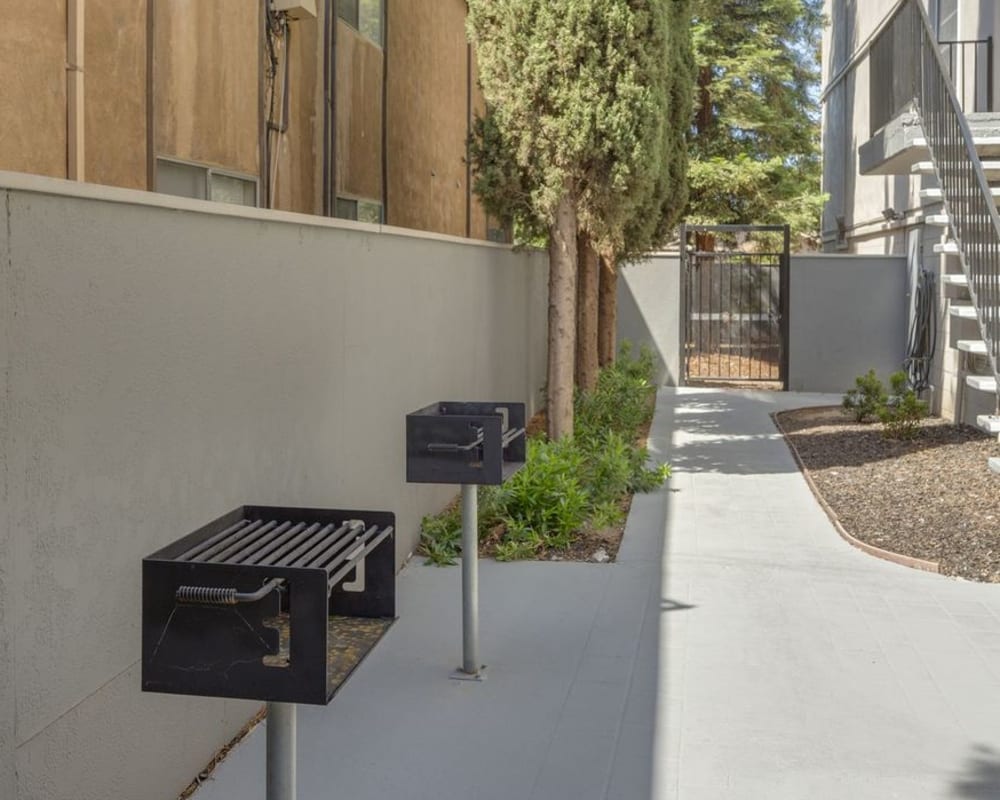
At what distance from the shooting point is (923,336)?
43.9 ft

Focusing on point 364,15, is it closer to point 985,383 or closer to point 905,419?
point 905,419

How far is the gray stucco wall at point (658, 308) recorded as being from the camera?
16516 mm

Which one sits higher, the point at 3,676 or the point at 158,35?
the point at 158,35

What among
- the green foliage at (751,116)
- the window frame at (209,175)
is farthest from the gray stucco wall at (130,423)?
the green foliage at (751,116)

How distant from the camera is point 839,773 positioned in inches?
150

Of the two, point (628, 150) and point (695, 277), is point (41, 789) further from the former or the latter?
point (695, 277)

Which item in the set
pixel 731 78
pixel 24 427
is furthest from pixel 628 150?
pixel 731 78

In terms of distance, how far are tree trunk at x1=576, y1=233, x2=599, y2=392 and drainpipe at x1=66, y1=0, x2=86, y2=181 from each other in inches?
221

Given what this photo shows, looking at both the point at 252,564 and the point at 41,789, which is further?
the point at 41,789

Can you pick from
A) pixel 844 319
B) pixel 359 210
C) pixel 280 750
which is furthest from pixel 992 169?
pixel 280 750

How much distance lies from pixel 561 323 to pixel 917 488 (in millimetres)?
2868

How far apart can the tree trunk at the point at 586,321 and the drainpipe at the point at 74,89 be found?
5.61 m

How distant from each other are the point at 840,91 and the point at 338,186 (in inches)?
483

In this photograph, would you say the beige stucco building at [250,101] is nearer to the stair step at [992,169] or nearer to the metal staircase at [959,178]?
the metal staircase at [959,178]
